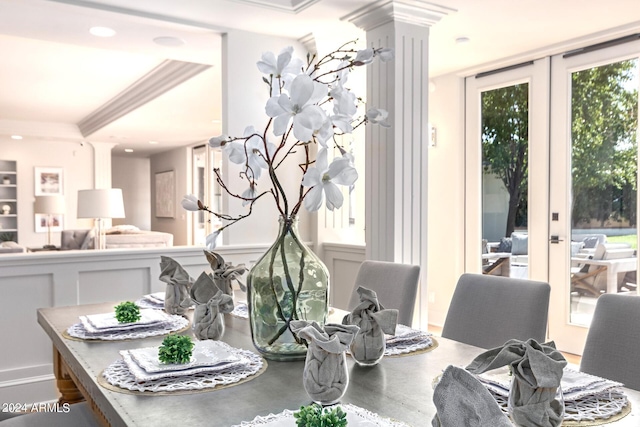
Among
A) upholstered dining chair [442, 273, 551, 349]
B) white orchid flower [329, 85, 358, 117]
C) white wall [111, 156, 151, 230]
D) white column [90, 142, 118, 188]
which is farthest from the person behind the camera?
white wall [111, 156, 151, 230]

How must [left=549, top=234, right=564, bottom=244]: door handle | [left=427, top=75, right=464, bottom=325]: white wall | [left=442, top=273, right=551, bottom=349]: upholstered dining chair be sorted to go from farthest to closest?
[left=427, top=75, right=464, bottom=325]: white wall, [left=549, top=234, right=564, bottom=244]: door handle, [left=442, top=273, right=551, bottom=349]: upholstered dining chair

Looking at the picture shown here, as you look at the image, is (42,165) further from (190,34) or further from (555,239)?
(555,239)

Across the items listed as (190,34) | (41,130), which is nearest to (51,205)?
(41,130)

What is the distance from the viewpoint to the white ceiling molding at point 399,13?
3088mm

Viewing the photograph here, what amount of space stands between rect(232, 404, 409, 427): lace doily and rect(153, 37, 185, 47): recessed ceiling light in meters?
3.10

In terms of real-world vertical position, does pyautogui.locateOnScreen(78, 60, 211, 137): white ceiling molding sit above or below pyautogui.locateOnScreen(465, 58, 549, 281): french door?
above

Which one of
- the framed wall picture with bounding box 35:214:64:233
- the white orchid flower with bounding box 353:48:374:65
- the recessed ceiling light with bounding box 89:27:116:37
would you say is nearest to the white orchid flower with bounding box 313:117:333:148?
the white orchid flower with bounding box 353:48:374:65

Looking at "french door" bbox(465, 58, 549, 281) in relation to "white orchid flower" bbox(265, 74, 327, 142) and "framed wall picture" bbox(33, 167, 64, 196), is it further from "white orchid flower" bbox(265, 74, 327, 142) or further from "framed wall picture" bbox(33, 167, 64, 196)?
"framed wall picture" bbox(33, 167, 64, 196)

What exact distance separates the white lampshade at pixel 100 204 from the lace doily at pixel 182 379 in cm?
385

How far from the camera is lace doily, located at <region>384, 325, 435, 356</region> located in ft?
4.94

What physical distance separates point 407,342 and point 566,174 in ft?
9.77

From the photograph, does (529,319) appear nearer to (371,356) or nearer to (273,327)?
(371,356)

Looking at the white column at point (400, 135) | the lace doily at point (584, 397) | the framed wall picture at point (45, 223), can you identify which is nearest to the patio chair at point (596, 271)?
the white column at point (400, 135)

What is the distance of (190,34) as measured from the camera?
354cm
